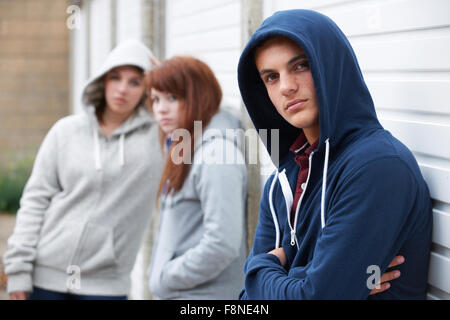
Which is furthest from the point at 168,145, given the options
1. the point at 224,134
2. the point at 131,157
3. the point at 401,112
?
the point at 401,112

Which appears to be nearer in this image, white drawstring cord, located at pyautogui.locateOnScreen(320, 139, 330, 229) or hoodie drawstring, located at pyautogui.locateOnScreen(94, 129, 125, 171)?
white drawstring cord, located at pyautogui.locateOnScreen(320, 139, 330, 229)

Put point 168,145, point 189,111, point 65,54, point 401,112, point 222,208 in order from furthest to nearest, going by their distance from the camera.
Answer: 1. point 65,54
2. point 168,145
3. point 189,111
4. point 222,208
5. point 401,112

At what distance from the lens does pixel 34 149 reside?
1275cm

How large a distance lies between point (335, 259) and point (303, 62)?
0.62 meters

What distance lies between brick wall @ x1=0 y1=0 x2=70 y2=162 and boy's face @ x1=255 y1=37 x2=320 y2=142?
443 inches

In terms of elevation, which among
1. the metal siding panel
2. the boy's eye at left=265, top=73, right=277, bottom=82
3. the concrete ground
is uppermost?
the boy's eye at left=265, top=73, right=277, bottom=82

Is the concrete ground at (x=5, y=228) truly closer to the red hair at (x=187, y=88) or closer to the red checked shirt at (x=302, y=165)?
the red hair at (x=187, y=88)

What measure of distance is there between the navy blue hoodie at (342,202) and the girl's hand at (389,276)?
33mm

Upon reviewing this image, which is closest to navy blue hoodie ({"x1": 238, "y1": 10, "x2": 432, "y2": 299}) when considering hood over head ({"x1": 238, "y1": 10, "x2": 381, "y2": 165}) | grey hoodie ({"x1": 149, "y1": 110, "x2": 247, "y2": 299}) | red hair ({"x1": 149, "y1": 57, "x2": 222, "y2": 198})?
hood over head ({"x1": 238, "y1": 10, "x2": 381, "y2": 165})

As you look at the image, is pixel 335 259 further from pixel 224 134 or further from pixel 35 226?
pixel 35 226

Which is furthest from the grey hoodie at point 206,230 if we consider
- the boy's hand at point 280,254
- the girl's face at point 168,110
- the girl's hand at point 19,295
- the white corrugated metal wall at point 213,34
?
the boy's hand at point 280,254

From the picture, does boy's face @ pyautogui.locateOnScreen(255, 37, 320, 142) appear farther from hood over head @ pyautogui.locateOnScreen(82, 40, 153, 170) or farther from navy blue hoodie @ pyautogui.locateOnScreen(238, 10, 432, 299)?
hood over head @ pyautogui.locateOnScreen(82, 40, 153, 170)

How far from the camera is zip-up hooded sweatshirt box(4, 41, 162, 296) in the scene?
11.8 ft

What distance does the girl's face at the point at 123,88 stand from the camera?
3721mm
